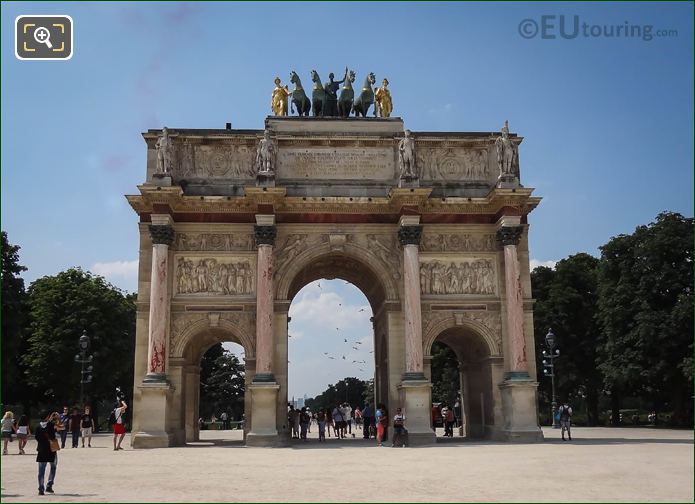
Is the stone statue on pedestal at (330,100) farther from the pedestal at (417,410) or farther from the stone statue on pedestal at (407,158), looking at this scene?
the pedestal at (417,410)

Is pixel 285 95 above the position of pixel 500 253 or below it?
above

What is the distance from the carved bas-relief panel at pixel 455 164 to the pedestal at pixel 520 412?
9.19m

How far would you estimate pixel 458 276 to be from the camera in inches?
1266

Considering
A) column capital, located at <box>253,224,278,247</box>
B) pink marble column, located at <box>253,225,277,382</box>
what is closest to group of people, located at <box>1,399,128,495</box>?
pink marble column, located at <box>253,225,277,382</box>

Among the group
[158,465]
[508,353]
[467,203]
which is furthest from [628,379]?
[158,465]

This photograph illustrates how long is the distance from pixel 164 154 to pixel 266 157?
14.2ft

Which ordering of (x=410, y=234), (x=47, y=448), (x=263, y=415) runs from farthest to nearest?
(x=410, y=234) → (x=263, y=415) → (x=47, y=448)

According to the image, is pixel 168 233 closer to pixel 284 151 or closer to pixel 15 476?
pixel 284 151

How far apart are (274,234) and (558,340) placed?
27391mm

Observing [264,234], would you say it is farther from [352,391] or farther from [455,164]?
[352,391]

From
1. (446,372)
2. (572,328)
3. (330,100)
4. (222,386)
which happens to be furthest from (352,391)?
(330,100)

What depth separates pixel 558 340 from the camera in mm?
50969

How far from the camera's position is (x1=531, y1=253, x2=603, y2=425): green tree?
50.3m
